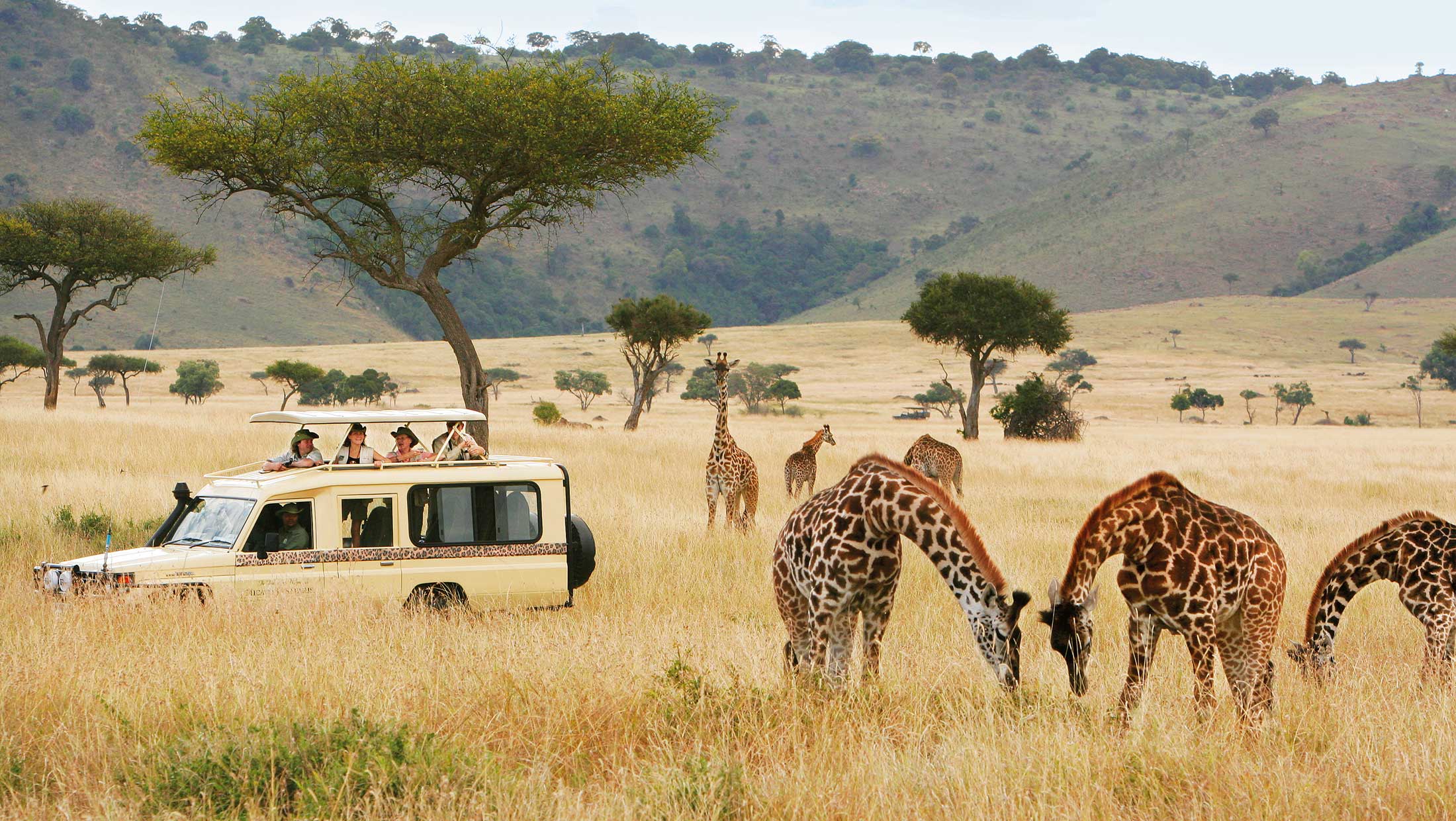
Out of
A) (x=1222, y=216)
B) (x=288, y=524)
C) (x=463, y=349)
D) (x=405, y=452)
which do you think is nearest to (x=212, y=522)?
(x=288, y=524)

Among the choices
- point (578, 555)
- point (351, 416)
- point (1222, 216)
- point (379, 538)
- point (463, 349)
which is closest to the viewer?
point (379, 538)

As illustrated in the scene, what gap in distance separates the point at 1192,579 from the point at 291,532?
273 inches

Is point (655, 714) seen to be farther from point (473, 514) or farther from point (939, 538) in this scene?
point (473, 514)

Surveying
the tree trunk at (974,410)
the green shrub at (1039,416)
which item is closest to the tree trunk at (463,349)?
the tree trunk at (974,410)

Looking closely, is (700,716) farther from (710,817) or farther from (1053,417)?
(1053,417)

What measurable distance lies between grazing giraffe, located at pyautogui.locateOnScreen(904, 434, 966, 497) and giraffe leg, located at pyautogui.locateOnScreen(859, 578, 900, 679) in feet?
41.9

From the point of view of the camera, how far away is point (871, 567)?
6.83 m

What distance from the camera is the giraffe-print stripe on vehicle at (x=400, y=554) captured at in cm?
962

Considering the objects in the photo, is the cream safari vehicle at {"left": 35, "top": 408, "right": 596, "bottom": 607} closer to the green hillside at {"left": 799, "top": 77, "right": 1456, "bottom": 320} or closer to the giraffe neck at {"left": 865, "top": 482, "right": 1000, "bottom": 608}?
the giraffe neck at {"left": 865, "top": 482, "right": 1000, "bottom": 608}

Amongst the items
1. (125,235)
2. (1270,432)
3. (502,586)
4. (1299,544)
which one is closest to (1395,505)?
(1299,544)

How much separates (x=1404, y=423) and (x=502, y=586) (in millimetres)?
68071

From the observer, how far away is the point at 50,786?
19.1 feet

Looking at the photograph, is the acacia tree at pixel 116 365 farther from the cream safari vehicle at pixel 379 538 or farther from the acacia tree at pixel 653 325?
the cream safari vehicle at pixel 379 538

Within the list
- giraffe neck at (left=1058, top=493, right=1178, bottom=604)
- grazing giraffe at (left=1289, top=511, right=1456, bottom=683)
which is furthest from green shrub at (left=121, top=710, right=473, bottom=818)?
grazing giraffe at (left=1289, top=511, right=1456, bottom=683)
